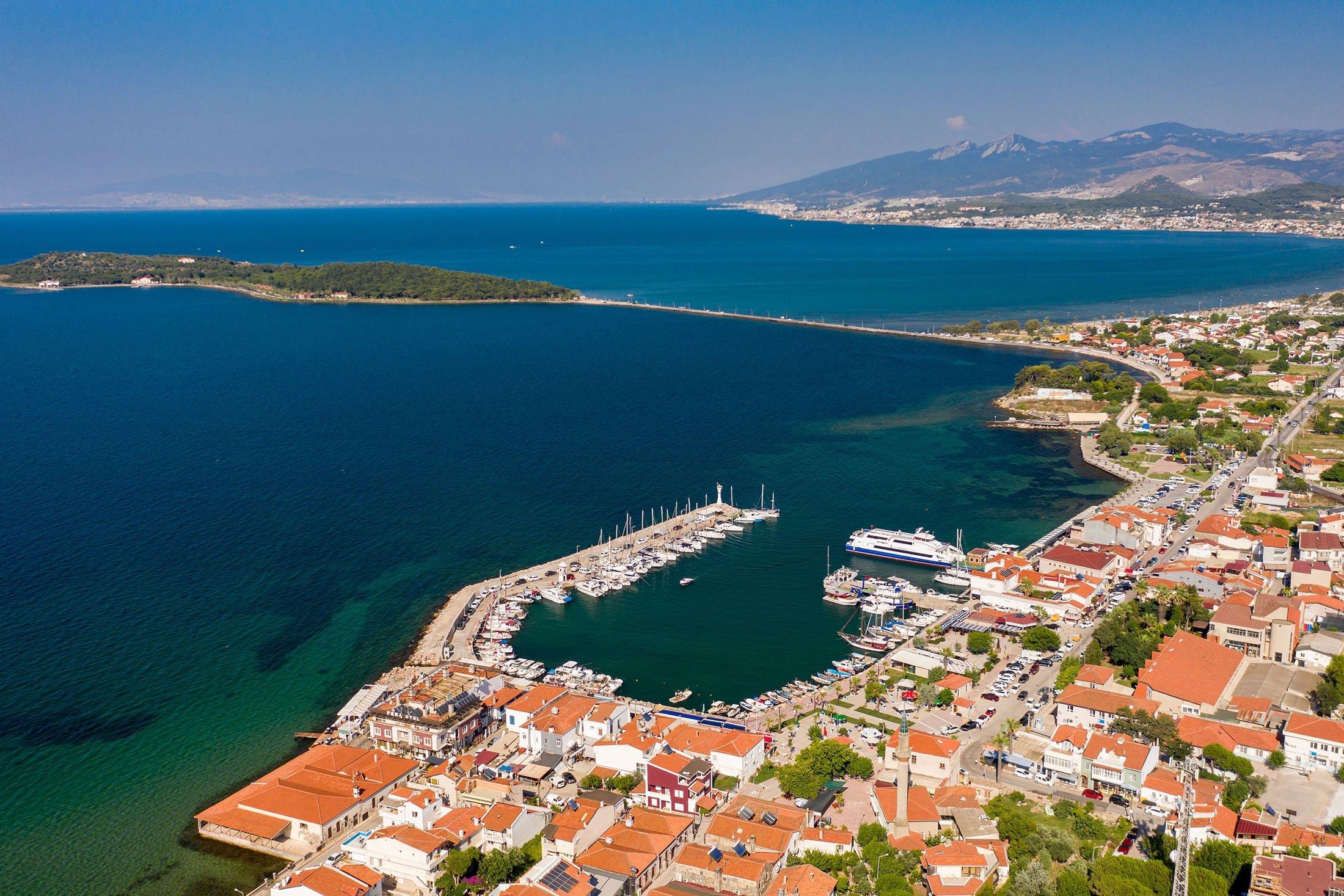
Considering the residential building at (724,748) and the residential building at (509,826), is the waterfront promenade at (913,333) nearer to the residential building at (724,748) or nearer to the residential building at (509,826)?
the residential building at (724,748)

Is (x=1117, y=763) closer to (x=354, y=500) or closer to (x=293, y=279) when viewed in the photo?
(x=354, y=500)

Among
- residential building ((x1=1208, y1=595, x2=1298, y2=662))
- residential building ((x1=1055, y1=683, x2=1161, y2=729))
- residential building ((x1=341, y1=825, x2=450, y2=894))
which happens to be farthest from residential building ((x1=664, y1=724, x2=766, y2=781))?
residential building ((x1=1208, y1=595, x2=1298, y2=662))

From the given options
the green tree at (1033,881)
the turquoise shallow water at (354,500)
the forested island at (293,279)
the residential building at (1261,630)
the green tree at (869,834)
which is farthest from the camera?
the forested island at (293,279)

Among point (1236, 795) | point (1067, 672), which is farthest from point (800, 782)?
point (1067, 672)

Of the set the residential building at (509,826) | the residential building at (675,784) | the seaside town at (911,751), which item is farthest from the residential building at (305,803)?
the residential building at (675,784)

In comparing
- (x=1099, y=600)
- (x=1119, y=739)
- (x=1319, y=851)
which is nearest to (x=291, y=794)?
(x=1119, y=739)

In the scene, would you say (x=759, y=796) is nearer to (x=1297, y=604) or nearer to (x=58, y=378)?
(x=1297, y=604)
